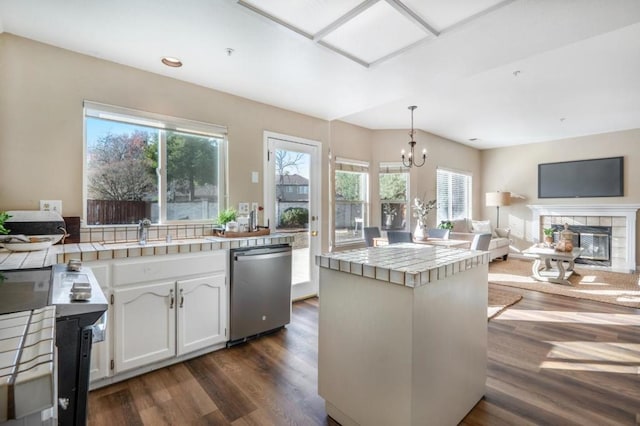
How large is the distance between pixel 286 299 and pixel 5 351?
8.47 ft

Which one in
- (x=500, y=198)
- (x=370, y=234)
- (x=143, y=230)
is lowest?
(x=370, y=234)

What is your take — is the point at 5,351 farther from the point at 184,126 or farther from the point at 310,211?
the point at 310,211

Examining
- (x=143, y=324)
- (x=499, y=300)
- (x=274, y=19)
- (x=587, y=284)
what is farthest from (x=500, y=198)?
(x=143, y=324)

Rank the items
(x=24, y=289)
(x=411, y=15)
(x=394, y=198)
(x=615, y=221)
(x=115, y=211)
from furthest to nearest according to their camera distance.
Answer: (x=615, y=221), (x=394, y=198), (x=115, y=211), (x=411, y=15), (x=24, y=289)

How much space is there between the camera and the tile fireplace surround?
Answer: 5.68 metres

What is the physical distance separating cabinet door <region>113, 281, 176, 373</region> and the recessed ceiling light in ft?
5.87

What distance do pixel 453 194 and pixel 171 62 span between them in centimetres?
605

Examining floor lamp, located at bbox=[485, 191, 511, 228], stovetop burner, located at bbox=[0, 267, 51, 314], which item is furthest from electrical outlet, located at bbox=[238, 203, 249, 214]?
floor lamp, located at bbox=[485, 191, 511, 228]

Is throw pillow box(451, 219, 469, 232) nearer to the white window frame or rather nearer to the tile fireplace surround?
the tile fireplace surround

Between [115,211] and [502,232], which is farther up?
[115,211]

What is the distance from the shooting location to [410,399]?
1.37m

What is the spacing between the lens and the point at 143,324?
2.21 metres

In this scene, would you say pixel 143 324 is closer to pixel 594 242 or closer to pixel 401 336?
pixel 401 336

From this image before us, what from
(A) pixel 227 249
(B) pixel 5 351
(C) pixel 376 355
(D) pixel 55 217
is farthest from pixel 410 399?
(D) pixel 55 217
